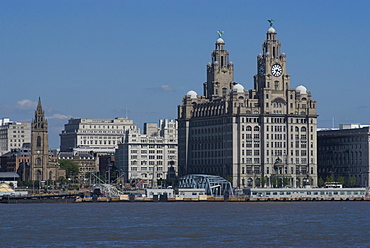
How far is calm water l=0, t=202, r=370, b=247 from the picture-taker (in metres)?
139

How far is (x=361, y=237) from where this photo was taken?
482ft

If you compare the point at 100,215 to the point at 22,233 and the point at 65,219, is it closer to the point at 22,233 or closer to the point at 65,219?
the point at 65,219

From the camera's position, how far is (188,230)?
157 m

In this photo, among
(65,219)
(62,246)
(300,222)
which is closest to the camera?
(62,246)

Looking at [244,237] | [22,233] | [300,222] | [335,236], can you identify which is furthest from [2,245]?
[300,222]

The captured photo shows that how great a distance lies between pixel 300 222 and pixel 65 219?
3919cm

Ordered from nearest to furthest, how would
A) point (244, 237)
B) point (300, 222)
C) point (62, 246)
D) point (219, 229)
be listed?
1. point (62, 246)
2. point (244, 237)
3. point (219, 229)
4. point (300, 222)

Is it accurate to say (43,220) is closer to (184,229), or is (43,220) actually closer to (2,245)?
(184,229)

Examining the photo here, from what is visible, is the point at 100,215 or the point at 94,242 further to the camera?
the point at 100,215

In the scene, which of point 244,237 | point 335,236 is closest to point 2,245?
point 244,237

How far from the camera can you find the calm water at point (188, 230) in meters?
139

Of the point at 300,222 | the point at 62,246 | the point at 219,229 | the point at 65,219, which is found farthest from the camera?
the point at 65,219

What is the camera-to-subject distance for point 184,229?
159 m

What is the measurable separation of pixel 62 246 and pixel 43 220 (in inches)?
1933
